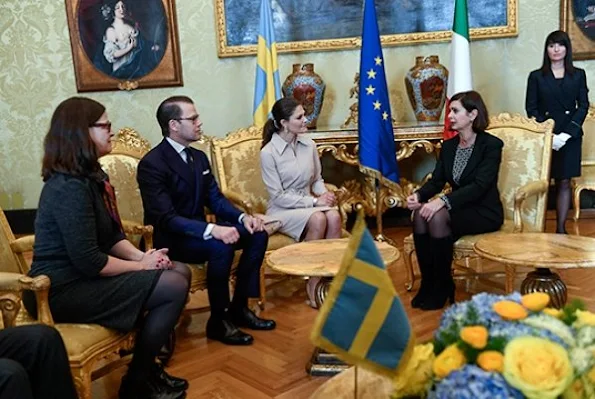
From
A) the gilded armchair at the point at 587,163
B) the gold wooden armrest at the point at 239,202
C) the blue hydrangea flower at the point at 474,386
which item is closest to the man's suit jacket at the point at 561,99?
Answer: the gilded armchair at the point at 587,163

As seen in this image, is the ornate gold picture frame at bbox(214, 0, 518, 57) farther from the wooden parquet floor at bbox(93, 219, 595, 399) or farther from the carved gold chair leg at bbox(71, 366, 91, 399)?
the carved gold chair leg at bbox(71, 366, 91, 399)

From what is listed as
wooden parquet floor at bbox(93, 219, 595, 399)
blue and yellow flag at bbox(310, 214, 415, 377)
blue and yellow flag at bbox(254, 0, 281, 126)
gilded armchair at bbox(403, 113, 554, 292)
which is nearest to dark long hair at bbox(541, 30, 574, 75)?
gilded armchair at bbox(403, 113, 554, 292)

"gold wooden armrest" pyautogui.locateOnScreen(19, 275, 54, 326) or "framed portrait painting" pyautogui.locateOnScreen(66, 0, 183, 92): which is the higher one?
"framed portrait painting" pyautogui.locateOnScreen(66, 0, 183, 92)

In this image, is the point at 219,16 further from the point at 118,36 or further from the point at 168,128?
the point at 168,128

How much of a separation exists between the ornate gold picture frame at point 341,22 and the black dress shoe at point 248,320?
2.67 m

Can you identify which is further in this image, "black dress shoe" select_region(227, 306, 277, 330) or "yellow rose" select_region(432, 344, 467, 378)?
"black dress shoe" select_region(227, 306, 277, 330)

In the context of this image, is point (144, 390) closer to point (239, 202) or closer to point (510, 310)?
point (239, 202)

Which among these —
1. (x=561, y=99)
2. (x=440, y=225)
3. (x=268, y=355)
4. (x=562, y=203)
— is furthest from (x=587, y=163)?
(x=268, y=355)

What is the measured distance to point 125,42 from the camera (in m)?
5.18

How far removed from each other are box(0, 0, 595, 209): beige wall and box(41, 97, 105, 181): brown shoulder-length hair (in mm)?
3113

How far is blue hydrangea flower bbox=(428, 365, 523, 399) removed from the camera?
3.32ft

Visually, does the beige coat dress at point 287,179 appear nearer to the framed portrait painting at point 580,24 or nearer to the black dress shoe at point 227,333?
the black dress shoe at point 227,333

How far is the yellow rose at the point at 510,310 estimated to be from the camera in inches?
45.3

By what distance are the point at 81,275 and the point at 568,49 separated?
3453mm
